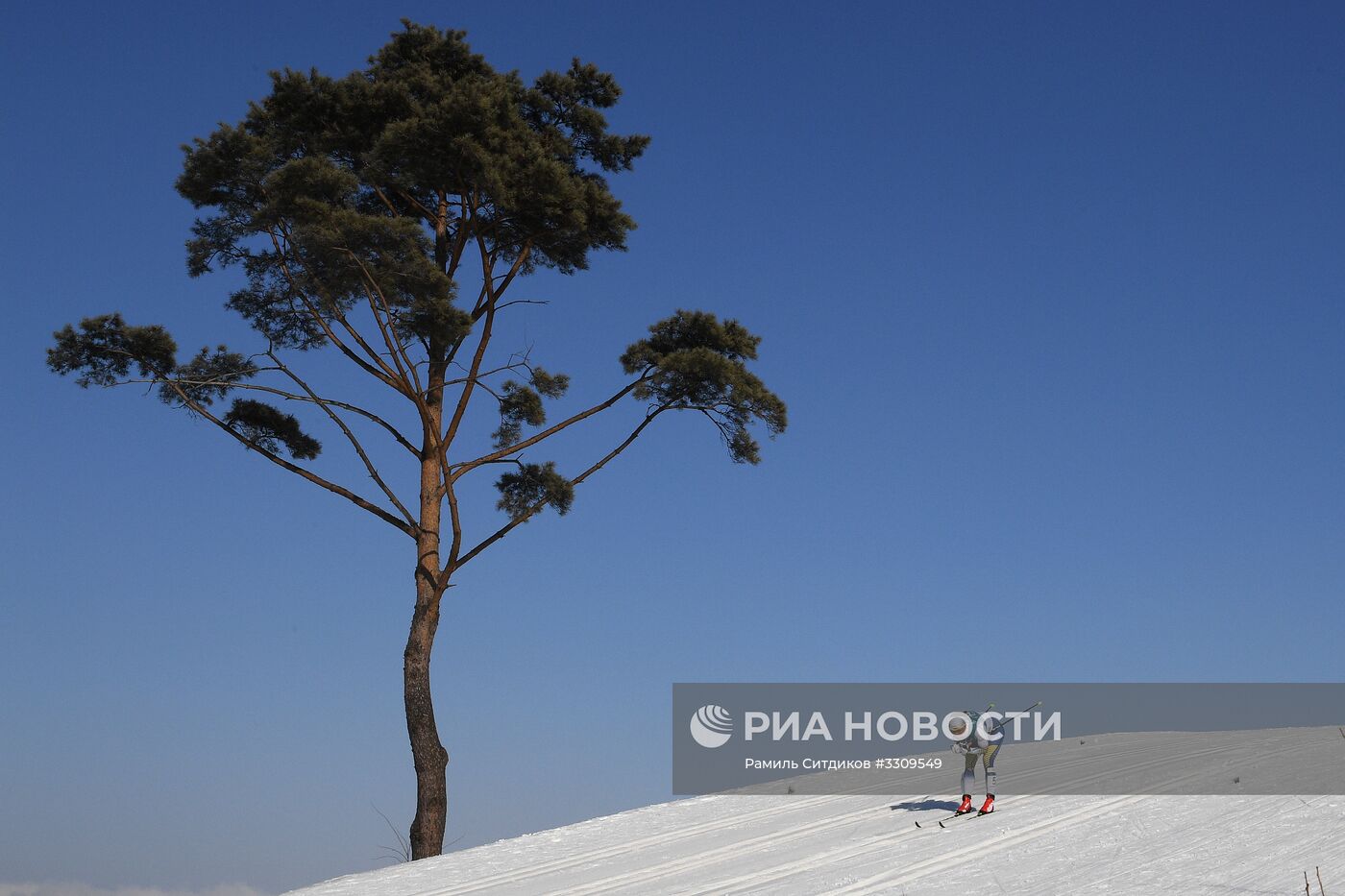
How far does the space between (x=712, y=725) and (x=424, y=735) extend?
470 centimetres

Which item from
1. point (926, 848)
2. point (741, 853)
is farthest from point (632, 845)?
point (926, 848)

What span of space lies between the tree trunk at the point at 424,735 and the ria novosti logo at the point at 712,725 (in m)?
4.16

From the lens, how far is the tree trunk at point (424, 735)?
19.8 metres

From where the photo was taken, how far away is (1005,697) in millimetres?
20109

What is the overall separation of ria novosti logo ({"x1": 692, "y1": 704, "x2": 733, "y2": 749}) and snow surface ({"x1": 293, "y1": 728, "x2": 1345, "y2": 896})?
97 centimetres

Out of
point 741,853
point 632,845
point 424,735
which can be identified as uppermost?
point 424,735

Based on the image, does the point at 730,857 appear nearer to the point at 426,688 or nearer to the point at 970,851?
the point at 970,851

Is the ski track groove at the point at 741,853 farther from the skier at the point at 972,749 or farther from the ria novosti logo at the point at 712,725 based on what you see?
the ria novosti logo at the point at 712,725

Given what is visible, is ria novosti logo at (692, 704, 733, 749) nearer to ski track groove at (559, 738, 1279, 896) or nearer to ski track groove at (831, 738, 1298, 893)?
ski track groove at (559, 738, 1279, 896)

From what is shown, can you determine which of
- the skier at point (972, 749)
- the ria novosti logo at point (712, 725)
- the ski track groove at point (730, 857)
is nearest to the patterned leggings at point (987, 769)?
the skier at point (972, 749)

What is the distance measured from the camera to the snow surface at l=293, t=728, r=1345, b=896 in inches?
494

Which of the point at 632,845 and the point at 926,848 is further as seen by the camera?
the point at 632,845

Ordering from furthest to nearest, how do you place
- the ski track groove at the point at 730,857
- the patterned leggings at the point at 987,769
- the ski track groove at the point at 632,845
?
1. the patterned leggings at the point at 987,769
2. the ski track groove at the point at 632,845
3. the ski track groove at the point at 730,857

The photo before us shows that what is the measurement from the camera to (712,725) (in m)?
20.7
